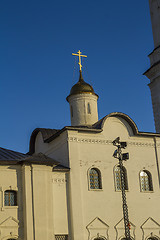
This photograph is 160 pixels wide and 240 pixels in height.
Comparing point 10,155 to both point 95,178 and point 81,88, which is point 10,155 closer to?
point 95,178

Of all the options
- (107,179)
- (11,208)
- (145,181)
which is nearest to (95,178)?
(107,179)

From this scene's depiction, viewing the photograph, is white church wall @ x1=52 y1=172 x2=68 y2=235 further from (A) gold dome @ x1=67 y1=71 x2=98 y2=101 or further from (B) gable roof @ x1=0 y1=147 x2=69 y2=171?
(A) gold dome @ x1=67 y1=71 x2=98 y2=101

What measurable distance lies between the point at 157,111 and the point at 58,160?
8232mm

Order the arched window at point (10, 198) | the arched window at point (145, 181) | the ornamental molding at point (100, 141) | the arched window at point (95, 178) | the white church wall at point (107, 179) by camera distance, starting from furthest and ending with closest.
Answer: the arched window at point (145, 181) → the ornamental molding at point (100, 141) → the arched window at point (95, 178) → the white church wall at point (107, 179) → the arched window at point (10, 198)

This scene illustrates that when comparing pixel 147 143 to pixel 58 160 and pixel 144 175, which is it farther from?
pixel 58 160

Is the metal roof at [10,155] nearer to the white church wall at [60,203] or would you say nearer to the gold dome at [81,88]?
Answer: the white church wall at [60,203]

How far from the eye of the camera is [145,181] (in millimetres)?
22375

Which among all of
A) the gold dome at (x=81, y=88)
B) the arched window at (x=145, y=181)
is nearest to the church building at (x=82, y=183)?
the arched window at (x=145, y=181)

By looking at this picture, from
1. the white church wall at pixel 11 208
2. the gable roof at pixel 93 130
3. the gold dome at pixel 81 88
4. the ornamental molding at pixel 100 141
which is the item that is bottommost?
the white church wall at pixel 11 208

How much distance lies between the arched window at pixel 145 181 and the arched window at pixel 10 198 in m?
6.92

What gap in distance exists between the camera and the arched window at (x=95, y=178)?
21.0m

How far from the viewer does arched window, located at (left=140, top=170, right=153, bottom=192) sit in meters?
22.2

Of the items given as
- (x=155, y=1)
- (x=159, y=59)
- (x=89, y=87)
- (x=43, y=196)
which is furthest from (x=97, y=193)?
(x=155, y=1)

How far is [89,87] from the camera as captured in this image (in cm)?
2547
